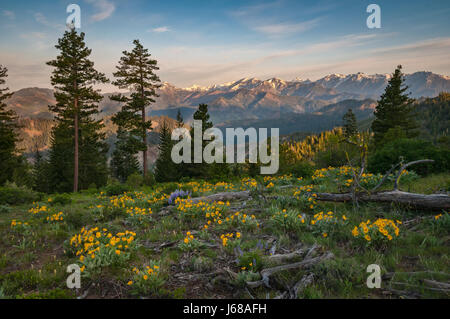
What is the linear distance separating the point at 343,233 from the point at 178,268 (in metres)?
3.29

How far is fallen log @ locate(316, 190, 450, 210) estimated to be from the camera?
4816mm

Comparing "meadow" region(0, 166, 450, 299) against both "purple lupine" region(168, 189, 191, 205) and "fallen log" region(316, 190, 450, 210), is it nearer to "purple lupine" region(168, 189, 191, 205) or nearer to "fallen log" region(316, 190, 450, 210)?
"fallen log" region(316, 190, 450, 210)

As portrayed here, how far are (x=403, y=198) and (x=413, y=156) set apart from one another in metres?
6.23

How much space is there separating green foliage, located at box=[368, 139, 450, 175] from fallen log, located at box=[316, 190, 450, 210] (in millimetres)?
4256

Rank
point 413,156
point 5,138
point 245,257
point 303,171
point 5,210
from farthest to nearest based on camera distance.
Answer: point 5,138 → point 303,171 → point 413,156 → point 5,210 → point 245,257

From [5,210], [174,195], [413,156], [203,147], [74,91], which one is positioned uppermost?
[74,91]

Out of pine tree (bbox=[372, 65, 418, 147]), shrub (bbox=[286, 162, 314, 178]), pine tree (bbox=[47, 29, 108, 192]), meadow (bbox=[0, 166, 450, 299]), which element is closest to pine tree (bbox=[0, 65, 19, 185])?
pine tree (bbox=[47, 29, 108, 192])

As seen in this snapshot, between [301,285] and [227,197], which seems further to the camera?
[227,197]

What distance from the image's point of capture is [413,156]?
32.1 ft

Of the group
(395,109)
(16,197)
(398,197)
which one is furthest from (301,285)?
(395,109)

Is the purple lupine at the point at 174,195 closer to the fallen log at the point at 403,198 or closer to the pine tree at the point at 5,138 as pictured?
the fallen log at the point at 403,198

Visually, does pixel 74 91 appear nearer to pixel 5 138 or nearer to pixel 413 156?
pixel 5 138

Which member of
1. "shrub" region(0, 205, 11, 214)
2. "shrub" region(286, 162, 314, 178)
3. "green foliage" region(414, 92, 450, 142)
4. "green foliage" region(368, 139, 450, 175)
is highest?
"green foliage" region(414, 92, 450, 142)

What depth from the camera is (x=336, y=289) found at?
9.77 feet
